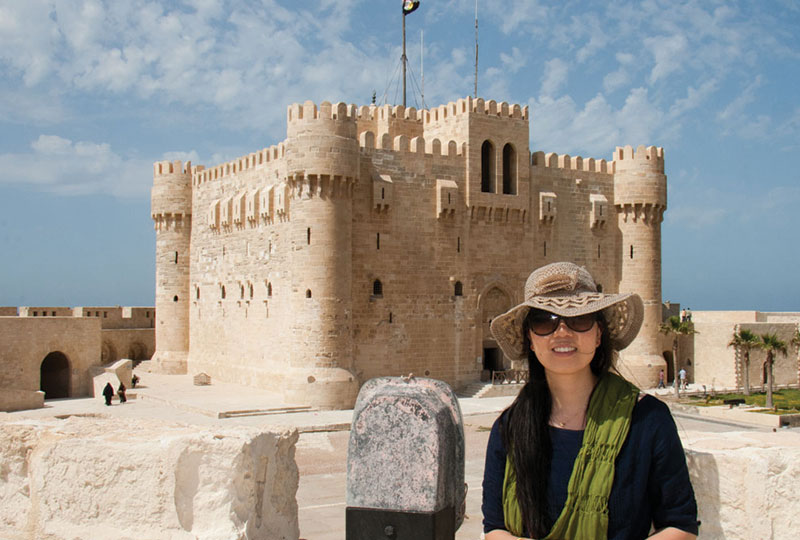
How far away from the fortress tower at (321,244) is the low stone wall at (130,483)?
17.2 m

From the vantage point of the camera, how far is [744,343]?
85.0 feet

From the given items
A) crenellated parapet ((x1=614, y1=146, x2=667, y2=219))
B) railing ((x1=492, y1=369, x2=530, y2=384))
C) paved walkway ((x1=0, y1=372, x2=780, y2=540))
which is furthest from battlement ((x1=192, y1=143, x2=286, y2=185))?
crenellated parapet ((x1=614, y1=146, x2=667, y2=219))

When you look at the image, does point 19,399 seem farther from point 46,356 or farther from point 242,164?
point 242,164

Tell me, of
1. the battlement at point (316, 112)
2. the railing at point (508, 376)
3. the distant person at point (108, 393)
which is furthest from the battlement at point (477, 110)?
the distant person at point (108, 393)

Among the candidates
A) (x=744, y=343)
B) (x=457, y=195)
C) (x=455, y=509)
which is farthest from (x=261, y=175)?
(x=455, y=509)

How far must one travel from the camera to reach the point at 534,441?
10.8 ft

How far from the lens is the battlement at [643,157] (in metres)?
28.4

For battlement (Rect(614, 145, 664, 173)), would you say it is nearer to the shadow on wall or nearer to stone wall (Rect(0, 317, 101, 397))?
stone wall (Rect(0, 317, 101, 397))

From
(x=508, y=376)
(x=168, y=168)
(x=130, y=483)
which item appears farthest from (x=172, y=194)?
(x=130, y=483)

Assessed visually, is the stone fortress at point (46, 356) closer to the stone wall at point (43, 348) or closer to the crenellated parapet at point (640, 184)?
the stone wall at point (43, 348)

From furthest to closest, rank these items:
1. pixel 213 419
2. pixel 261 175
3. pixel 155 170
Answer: pixel 155 170, pixel 261 175, pixel 213 419

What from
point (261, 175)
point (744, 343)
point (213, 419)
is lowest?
point (213, 419)

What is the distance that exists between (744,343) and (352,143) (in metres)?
14.2

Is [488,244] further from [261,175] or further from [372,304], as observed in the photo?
[261,175]
